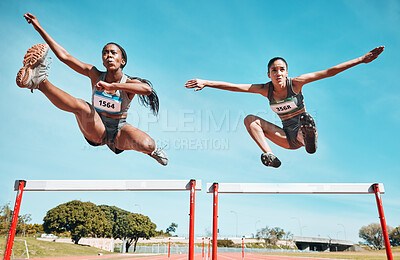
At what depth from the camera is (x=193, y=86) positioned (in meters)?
4.40

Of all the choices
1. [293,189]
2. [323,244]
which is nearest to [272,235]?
[323,244]

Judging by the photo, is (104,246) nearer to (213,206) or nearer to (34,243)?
(34,243)

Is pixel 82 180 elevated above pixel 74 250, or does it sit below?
above

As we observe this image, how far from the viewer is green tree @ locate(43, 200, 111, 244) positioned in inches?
1325

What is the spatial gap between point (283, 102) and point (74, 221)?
113ft

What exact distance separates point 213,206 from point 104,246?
35.7 metres

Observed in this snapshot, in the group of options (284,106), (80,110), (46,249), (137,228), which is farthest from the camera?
(137,228)

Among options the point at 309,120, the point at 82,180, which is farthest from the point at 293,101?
the point at 82,180

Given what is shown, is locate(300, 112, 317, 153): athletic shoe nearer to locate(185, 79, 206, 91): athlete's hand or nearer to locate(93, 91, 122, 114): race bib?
locate(185, 79, 206, 91): athlete's hand

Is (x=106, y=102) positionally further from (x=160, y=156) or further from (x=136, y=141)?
(x=160, y=156)

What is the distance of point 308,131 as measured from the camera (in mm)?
4281

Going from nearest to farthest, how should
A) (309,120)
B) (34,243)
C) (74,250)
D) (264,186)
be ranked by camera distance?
(309,120), (264,186), (34,243), (74,250)

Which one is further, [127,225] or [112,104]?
[127,225]

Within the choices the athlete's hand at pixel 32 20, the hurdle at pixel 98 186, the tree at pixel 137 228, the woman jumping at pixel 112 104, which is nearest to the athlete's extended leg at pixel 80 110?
the woman jumping at pixel 112 104
